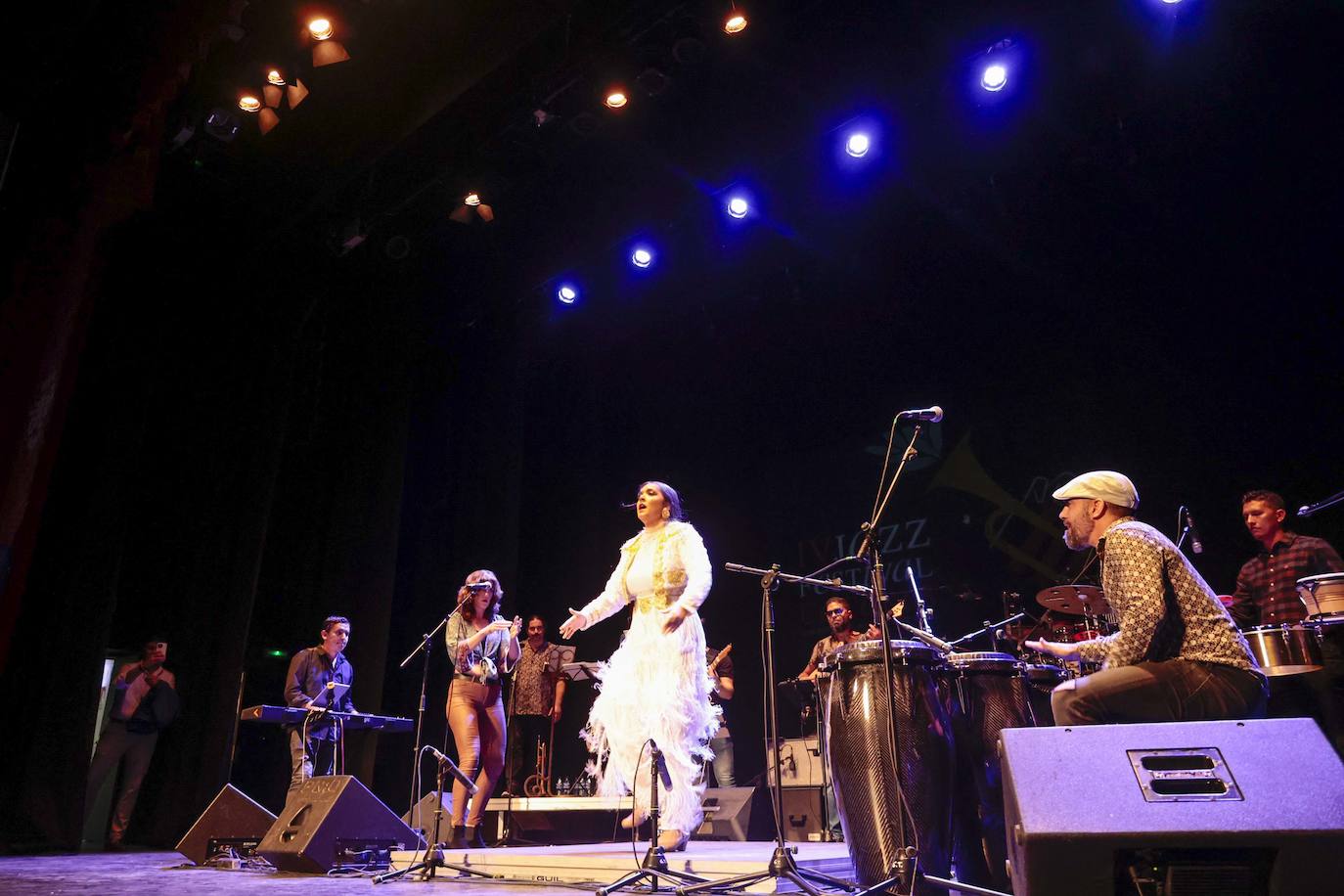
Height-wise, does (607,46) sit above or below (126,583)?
above

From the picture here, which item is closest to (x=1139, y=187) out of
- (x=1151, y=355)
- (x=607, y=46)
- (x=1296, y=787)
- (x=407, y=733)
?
(x=1151, y=355)

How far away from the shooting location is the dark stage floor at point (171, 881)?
14.4ft

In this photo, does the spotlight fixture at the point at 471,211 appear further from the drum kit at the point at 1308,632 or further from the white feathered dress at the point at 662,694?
the drum kit at the point at 1308,632

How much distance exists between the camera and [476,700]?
20.5 ft

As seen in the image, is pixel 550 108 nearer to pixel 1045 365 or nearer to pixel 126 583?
pixel 1045 365

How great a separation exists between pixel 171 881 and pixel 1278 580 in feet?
23.3

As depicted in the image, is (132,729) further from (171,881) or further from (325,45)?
(325,45)

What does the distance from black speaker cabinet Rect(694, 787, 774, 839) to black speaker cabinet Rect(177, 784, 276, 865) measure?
3.68m

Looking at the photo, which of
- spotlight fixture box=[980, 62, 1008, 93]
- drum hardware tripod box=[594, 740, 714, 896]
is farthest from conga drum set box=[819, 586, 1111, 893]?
spotlight fixture box=[980, 62, 1008, 93]

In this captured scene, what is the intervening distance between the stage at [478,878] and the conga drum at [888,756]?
1.37 feet

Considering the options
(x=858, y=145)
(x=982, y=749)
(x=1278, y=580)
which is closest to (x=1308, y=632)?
(x=1278, y=580)

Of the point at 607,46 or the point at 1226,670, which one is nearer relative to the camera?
the point at 1226,670

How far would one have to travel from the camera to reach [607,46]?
7.44 metres

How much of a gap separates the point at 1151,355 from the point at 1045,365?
96 cm
